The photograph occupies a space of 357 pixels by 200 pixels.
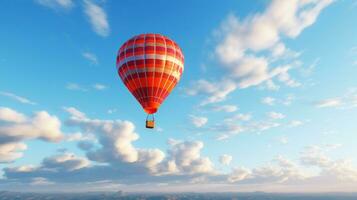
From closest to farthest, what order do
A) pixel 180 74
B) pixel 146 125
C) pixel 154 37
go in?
1. pixel 146 125
2. pixel 154 37
3. pixel 180 74

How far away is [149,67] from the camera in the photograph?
242 ft

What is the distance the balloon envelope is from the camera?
73.9 m

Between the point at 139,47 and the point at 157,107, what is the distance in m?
14.9

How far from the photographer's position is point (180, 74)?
81438 mm

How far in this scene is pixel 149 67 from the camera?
73812 millimetres

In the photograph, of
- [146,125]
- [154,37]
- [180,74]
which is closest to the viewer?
[146,125]

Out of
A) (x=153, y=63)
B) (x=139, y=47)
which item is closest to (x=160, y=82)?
(x=153, y=63)

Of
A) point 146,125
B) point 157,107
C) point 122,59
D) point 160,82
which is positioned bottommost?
point 146,125

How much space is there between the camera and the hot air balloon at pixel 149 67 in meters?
73.9

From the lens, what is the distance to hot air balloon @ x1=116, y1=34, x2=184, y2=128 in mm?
73875

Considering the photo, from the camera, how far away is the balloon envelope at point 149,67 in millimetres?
73875

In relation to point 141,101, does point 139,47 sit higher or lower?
higher

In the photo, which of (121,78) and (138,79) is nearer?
(138,79)

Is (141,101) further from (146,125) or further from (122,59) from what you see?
(122,59)
